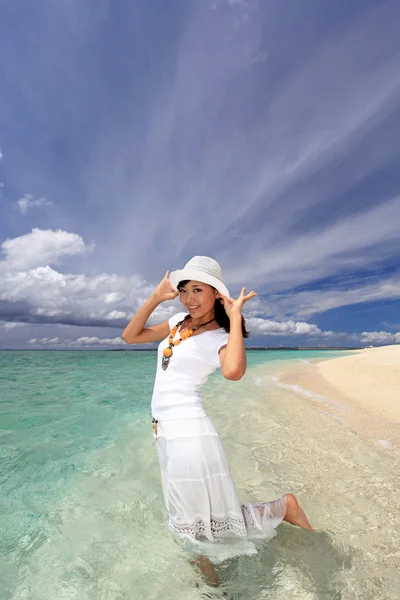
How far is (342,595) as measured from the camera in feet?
8.86

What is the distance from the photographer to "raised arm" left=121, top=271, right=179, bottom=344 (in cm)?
298

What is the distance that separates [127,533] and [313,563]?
1.97 m

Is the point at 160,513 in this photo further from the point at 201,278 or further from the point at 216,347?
the point at 201,278

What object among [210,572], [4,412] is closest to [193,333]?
[210,572]

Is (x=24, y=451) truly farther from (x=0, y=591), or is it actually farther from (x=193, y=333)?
(x=193, y=333)

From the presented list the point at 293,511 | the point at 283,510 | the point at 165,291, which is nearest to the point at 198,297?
the point at 165,291

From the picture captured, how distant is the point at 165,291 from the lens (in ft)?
9.86

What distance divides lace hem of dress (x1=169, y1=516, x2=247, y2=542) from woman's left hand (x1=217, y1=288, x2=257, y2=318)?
1569 millimetres

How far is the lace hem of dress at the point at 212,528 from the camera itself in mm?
2496

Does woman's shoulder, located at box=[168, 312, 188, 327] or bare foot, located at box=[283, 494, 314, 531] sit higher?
woman's shoulder, located at box=[168, 312, 188, 327]

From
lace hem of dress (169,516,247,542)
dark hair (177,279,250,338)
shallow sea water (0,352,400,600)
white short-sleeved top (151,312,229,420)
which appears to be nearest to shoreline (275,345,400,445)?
shallow sea water (0,352,400,600)

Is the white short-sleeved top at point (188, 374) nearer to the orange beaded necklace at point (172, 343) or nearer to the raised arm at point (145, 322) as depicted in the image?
the orange beaded necklace at point (172, 343)

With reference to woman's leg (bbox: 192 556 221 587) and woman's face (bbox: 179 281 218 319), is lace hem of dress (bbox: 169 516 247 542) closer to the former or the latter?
woman's leg (bbox: 192 556 221 587)

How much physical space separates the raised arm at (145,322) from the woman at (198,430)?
0.27 metres
